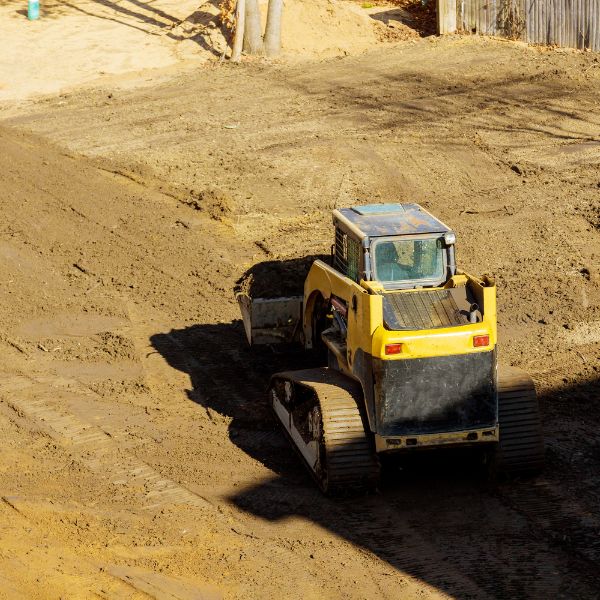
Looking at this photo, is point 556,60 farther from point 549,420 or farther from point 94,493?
point 94,493

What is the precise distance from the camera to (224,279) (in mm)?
17203

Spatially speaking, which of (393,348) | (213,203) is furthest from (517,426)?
(213,203)

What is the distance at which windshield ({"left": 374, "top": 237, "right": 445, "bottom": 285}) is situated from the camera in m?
11.6

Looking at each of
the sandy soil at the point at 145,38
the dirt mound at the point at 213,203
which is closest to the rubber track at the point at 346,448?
the dirt mound at the point at 213,203

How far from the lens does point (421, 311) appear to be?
1119cm

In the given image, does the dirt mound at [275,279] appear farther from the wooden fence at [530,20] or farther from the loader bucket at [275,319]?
the wooden fence at [530,20]

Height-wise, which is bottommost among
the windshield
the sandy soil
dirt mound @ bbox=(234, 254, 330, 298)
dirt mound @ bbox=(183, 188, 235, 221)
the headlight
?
dirt mound @ bbox=(183, 188, 235, 221)

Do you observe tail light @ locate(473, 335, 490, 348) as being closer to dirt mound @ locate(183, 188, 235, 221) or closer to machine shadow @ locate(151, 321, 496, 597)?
machine shadow @ locate(151, 321, 496, 597)

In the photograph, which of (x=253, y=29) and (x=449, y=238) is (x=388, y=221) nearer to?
(x=449, y=238)

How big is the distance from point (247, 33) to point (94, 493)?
2002 cm

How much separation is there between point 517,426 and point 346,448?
172cm

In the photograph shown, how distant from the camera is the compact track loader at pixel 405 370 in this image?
10.8 m

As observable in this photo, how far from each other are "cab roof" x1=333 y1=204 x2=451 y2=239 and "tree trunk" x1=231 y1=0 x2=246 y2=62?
17.6 m

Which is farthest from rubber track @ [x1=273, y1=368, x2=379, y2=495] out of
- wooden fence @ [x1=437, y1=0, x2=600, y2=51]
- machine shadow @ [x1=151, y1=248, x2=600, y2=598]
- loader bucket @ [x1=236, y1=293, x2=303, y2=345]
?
wooden fence @ [x1=437, y1=0, x2=600, y2=51]
